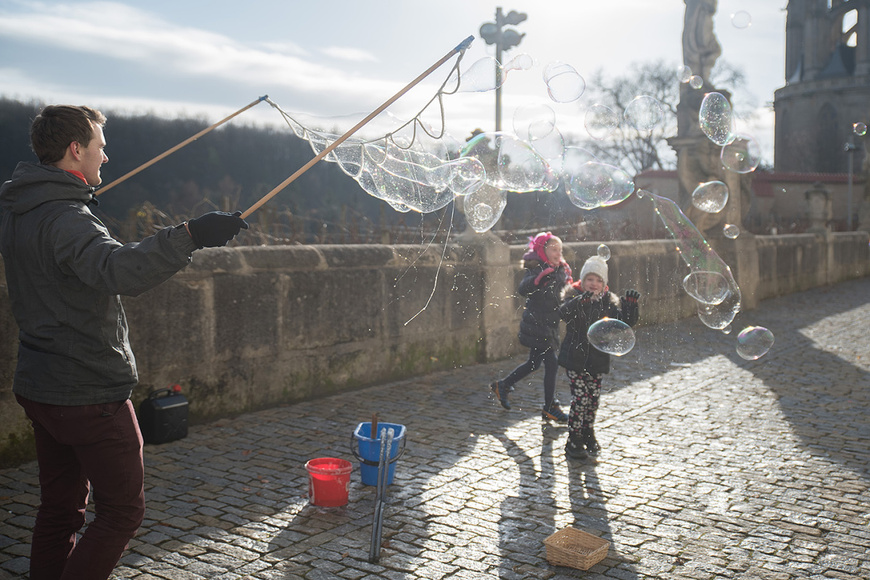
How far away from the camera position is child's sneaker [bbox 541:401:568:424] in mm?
5559

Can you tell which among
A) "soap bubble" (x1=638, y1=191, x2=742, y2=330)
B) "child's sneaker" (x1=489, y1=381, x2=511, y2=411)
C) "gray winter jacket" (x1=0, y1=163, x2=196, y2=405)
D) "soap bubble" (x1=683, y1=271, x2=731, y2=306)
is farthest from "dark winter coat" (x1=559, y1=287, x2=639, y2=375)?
"gray winter jacket" (x1=0, y1=163, x2=196, y2=405)

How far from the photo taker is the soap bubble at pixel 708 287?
6.33m

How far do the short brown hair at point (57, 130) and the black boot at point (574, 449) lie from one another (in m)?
3.32

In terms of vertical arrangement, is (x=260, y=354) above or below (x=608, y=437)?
above

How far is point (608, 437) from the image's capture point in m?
5.16

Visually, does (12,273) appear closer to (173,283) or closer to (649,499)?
(173,283)

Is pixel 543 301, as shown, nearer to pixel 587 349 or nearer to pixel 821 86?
pixel 587 349

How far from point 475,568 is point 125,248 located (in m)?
1.90

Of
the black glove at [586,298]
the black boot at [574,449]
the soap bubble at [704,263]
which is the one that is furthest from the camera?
the soap bubble at [704,263]

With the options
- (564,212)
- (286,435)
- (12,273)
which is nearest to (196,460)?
(286,435)

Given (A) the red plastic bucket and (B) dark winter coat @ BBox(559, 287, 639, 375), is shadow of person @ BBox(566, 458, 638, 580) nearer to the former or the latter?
(B) dark winter coat @ BBox(559, 287, 639, 375)

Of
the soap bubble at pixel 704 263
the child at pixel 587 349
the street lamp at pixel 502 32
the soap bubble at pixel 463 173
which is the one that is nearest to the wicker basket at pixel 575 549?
the child at pixel 587 349

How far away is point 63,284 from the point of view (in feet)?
7.57

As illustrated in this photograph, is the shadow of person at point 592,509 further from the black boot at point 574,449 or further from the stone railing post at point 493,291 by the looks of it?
the stone railing post at point 493,291
